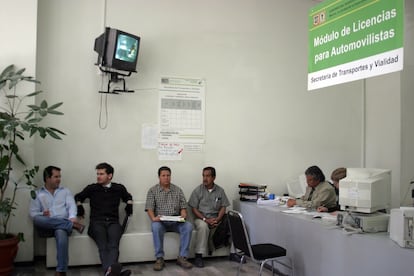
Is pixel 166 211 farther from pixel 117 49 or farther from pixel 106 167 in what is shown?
pixel 117 49

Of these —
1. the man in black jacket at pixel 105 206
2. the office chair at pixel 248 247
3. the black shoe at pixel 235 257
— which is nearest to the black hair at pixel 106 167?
the man in black jacket at pixel 105 206

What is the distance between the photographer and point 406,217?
9.82 feet

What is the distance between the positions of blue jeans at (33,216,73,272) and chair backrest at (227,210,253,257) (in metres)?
1.83

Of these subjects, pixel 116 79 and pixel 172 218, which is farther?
pixel 116 79

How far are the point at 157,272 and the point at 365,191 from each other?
2.56 m

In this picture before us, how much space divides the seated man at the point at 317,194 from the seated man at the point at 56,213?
2569 mm

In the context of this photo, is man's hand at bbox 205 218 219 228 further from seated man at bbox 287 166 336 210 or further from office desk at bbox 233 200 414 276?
seated man at bbox 287 166 336 210

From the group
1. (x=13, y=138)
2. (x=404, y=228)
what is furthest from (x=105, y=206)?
(x=404, y=228)

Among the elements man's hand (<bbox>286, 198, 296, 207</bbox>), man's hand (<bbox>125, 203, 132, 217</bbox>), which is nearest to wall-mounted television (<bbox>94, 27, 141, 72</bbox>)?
man's hand (<bbox>125, 203, 132, 217</bbox>)

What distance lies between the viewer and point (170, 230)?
520 centimetres

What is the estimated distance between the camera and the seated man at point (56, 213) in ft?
14.7

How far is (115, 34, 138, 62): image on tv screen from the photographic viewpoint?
16.3 ft

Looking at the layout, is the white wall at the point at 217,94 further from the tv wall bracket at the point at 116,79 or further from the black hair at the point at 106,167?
the black hair at the point at 106,167

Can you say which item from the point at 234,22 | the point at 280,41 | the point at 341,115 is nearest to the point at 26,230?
the point at 234,22
